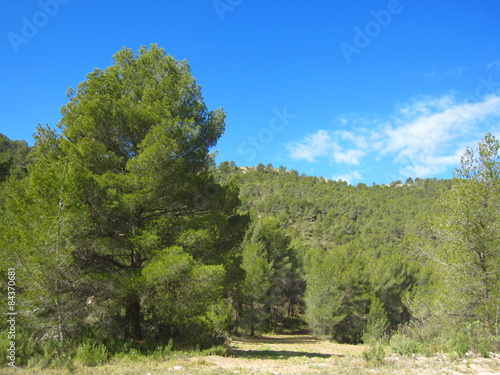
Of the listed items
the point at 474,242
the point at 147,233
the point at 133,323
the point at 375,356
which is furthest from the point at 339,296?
the point at 147,233

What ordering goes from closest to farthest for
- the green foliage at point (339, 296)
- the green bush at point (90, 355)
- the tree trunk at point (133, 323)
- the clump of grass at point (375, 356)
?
the green bush at point (90, 355)
the clump of grass at point (375, 356)
the tree trunk at point (133, 323)
the green foliage at point (339, 296)

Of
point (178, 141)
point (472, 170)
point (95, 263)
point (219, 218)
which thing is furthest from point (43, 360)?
point (472, 170)

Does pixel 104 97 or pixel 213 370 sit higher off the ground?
pixel 104 97

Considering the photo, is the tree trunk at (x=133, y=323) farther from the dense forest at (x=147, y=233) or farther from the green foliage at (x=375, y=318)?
the green foliage at (x=375, y=318)

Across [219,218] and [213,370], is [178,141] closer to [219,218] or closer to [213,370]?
[219,218]

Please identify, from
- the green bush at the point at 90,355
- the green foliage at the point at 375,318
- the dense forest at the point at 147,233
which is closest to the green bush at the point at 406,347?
the dense forest at the point at 147,233

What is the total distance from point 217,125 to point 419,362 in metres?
9.70

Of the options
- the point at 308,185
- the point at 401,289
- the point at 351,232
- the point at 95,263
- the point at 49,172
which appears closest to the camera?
the point at 49,172

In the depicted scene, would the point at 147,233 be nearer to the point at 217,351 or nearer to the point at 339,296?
the point at 217,351

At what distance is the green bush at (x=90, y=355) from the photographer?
270 inches

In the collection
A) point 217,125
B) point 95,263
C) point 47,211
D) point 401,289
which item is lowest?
point 401,289

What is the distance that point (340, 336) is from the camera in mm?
30078

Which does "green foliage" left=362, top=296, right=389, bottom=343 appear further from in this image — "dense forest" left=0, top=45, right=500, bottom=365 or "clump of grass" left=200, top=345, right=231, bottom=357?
"clump of grass" left=200, top=345, right=231, bottom=357

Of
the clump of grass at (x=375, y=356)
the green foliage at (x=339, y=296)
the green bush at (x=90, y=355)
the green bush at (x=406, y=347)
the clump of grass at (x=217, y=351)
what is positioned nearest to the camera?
the green bush at (x=90, y=355)
